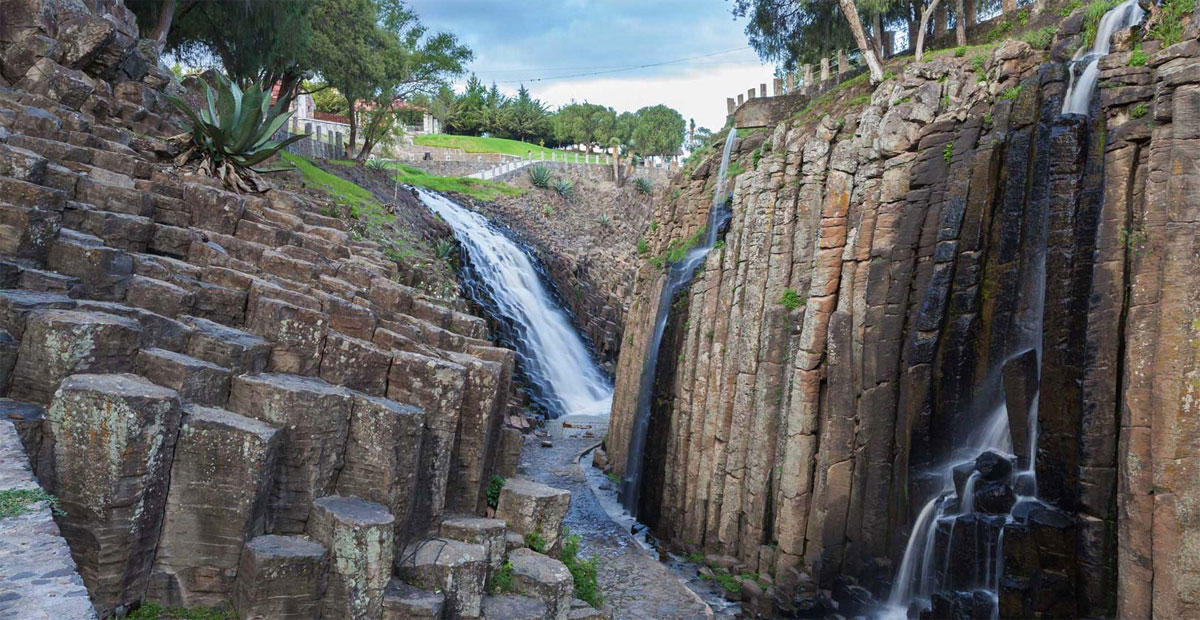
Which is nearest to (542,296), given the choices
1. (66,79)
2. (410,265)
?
(410,265)

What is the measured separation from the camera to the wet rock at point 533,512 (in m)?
11.2

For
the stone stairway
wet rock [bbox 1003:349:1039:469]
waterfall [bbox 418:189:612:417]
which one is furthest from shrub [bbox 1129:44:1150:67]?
waterfall [bbox 418:189:612:417]

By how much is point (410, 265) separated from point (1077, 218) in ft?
51.2

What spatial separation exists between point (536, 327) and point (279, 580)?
22.9 meters

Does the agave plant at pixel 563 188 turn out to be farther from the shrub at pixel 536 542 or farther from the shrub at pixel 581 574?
the shrub at pixel 536 542

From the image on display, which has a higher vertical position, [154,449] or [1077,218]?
[1077,218]

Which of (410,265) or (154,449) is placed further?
(410,265)

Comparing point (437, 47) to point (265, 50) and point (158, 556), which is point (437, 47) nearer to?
point (265, 50)

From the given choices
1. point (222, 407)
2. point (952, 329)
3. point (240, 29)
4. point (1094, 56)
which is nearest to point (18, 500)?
point (222, 407)

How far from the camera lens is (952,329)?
12.5 meters

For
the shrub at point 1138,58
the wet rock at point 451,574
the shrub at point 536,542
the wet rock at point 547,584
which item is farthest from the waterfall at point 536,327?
the shrub at point 1138,58

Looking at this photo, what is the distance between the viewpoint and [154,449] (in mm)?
7180

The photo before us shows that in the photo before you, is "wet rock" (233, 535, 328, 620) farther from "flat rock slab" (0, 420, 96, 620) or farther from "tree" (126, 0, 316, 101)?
"tree" (126, 0, 316, 101)

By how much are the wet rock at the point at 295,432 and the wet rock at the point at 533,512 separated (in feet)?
10.2
